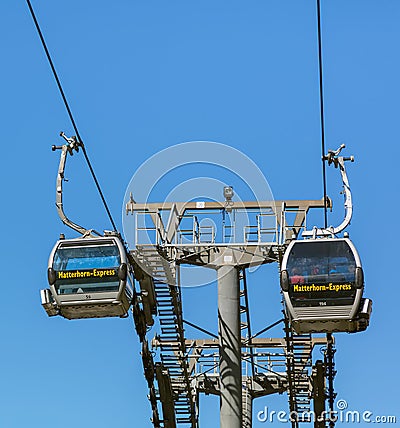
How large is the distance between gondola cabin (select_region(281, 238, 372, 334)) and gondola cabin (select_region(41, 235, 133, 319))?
3731 millimetres

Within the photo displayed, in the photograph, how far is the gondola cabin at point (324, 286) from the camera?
26234 millimetres

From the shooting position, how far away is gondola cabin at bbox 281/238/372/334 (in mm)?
26234

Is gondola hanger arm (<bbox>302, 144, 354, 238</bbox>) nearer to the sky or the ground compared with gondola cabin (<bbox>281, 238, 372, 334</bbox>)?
nearer to the sky

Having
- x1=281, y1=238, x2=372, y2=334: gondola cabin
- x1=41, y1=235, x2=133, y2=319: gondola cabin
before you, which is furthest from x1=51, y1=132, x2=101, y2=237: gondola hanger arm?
x1=281, y1=238, x2=372, y2=334: gondola cabin

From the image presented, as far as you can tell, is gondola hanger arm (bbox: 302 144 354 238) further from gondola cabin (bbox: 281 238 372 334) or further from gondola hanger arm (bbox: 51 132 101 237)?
gondola hanger arm (bbox: 51 132 101 237)

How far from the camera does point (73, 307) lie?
2641 cm

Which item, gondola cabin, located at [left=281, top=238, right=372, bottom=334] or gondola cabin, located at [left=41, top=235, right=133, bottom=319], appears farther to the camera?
gondola cabin, located at [left=281, top=238, right=372, bottom=334]

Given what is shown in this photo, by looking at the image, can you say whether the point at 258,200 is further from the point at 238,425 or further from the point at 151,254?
the point at 238,425

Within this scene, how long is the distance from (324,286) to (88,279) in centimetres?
539

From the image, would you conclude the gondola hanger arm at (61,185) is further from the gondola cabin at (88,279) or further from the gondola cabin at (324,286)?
the gondola cabin at (324,286)

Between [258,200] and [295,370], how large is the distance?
19.3ft

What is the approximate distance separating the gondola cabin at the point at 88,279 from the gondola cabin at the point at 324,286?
373 cm

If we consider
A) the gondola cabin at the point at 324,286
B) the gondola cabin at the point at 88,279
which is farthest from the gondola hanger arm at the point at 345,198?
the gondola cabin at the point at 88,279

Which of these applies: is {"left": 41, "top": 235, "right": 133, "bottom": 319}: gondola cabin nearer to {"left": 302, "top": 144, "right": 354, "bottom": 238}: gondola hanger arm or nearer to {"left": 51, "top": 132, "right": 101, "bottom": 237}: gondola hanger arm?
{"left": 51, "top": 132, "right": 101, "bottom": 237}: gondola hanger arm
